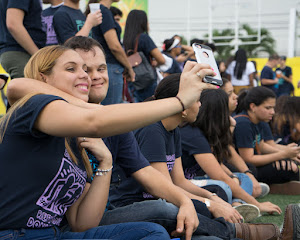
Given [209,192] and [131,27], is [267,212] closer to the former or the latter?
[209,192]

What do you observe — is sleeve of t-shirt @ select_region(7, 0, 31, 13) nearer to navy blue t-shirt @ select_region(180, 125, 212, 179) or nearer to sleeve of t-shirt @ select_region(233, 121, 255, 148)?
navy blue t-shirt @ select_region(180, 125, 212, 179)

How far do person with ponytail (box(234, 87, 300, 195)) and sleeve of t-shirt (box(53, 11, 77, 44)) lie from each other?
2057 millimetres

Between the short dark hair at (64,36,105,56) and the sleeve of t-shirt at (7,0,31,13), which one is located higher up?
the sleeve of t-shirt at (7,0,31,13)

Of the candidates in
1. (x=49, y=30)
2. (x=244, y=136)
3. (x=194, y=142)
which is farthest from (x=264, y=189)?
(x=49, y=30)

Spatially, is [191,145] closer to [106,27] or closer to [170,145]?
[170,145]

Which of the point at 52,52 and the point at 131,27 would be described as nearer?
the point at 52,52

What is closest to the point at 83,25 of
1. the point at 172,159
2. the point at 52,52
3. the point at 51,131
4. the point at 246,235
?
the point at 172,159

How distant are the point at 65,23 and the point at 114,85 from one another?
0.72m

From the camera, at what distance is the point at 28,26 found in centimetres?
386

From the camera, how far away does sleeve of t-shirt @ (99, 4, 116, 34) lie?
4324 mm

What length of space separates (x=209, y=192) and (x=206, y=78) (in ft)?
5.81

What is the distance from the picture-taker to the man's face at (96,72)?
2.59 m

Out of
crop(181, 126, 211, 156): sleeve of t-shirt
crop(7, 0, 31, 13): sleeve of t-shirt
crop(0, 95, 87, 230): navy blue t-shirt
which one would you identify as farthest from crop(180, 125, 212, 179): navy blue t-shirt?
crop(0, 95, 87, 230): navy blue t-shirt

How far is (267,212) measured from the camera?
12.7 feet
